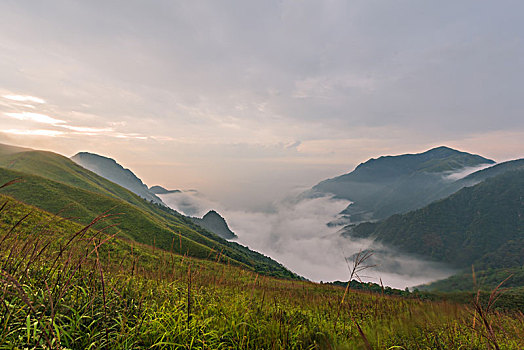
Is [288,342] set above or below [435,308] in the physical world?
above

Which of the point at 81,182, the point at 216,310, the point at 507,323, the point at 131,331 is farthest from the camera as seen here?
the point at 81,182

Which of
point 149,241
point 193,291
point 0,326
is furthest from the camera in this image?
point 149,241

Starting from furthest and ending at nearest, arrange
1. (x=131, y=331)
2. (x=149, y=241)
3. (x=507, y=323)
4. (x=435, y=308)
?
1. (x=149, y=241)
2. (x=507, y=323)
3. (x=435, y=308)
4. (x=131, y=331)

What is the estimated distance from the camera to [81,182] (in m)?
93.6

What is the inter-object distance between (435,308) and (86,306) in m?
8.82

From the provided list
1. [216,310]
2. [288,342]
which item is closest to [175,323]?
[216,310]

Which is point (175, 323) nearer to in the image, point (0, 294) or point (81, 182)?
point (0, 294)

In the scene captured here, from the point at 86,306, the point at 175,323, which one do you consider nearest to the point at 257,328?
the point at 175,323

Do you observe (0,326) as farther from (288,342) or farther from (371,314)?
(371,314)

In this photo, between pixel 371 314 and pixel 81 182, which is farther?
pixel 81 182

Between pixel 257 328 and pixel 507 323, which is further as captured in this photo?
pixel 507 323

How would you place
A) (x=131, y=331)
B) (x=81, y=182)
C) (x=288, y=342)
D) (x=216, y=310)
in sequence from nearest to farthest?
(x=131, y=331), (x=288, y=342), (x=216, y=310), (x=81, y=182)

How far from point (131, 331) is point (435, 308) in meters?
8.06

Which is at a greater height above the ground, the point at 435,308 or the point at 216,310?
the point at 216,310
